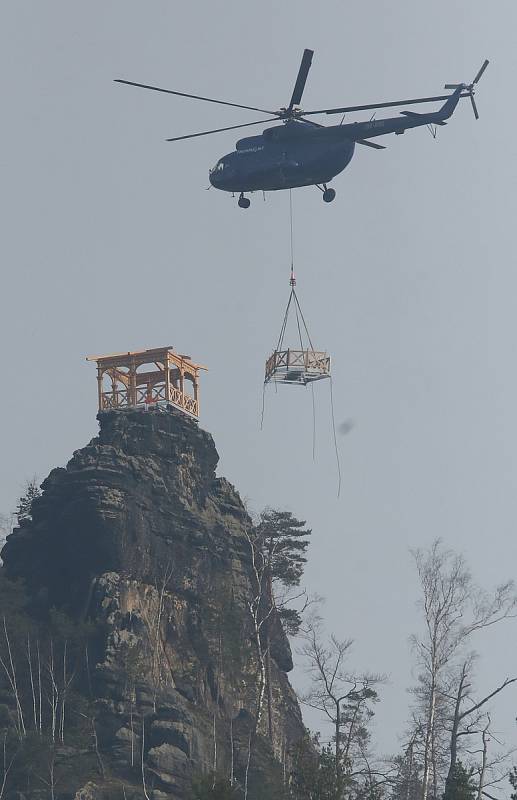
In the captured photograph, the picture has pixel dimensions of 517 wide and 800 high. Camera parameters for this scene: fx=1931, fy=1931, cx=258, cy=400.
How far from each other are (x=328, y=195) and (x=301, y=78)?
17.1ft

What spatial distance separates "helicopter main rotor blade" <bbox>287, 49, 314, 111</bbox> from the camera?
61.2 metres

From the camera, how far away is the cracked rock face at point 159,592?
75.1 metres

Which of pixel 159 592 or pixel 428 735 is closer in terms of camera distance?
pixel 428 735

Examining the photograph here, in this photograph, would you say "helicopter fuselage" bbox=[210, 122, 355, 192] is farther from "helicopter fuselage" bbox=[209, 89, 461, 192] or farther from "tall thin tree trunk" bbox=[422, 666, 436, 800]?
"tall thin tree trunk" bbox=[422, 666, 436, 800]

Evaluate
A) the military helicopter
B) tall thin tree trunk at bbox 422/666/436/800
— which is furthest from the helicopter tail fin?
tall thin tree trunk at bbox 422/666/436/800

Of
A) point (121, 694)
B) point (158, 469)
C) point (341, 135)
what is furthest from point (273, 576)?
point (341, 135)

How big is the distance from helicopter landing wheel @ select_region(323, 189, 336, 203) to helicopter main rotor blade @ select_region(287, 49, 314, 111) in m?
3.15

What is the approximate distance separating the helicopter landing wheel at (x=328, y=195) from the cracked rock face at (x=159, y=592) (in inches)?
760

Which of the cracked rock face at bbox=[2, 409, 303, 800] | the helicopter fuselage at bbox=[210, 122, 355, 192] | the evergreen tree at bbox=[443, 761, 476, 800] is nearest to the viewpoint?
the evergreen tree at bbox=[443, 761, 476, 800]

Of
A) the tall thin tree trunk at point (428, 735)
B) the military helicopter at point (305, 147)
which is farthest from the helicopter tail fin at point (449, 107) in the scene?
the tall thin tree trunk at point (428, 735)

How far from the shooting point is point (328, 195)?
67.2m

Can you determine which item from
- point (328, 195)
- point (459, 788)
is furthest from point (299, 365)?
point (459, 788)

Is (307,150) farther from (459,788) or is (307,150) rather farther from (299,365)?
(459,788)

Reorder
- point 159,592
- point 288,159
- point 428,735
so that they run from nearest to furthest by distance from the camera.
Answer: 1. point 288,159
2. point 428,735
3. point 159,592
